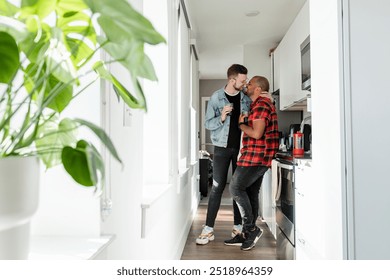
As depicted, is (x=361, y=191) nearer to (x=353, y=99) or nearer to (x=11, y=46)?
(x=353, y=99)

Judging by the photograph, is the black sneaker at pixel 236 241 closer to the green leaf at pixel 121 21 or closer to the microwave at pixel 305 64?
Result: the microwave at pixel 305 64

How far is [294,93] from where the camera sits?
312 cm

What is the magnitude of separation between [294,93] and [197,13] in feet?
3.92

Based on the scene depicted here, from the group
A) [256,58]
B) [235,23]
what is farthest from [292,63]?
[256,58]

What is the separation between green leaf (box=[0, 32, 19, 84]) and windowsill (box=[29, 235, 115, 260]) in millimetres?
355

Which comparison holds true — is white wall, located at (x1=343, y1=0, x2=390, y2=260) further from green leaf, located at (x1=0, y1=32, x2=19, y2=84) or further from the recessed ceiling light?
the recessed ceiling light

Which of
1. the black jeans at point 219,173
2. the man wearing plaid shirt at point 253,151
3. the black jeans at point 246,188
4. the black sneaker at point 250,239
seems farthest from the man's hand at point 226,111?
the black sneaker at point 250,239

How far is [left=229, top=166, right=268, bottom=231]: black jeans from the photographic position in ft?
7.97

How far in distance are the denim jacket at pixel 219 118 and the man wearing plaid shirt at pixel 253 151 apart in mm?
99

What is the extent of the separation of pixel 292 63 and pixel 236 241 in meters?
1.68

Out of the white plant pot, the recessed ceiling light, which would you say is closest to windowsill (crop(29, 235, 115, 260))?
the white plant pot

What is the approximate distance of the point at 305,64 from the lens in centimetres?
265

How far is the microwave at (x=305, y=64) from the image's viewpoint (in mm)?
2567

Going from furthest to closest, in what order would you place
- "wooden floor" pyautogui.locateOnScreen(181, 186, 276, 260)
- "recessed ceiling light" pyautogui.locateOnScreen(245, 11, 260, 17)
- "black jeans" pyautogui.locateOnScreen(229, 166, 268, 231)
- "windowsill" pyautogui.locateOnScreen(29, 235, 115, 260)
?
"recessed ceiling light" pyautogui.locateOnScreen(245, 11, 260, 17) → "black jeans" pyautogui.locateOnScreen(229, 166, 268, 231) → "wooden floor" pyautogui.locateOnScreen(181, 186, 276, 260) → "windowsill" pyautogui.locateOnScreen(29, 235, 115, 260)
